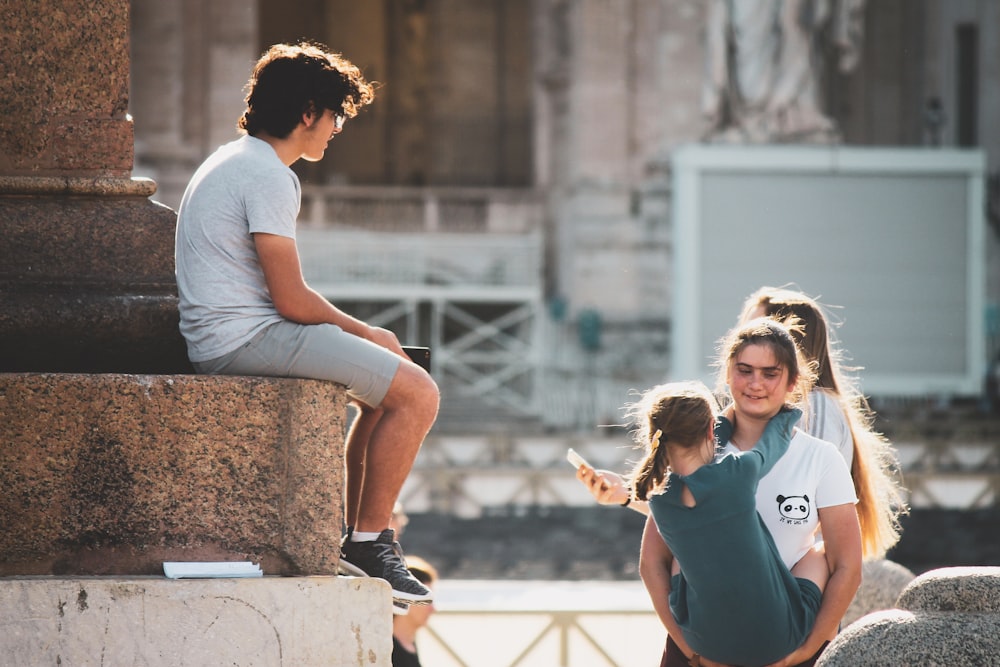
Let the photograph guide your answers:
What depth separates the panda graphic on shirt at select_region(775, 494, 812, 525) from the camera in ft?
12.8

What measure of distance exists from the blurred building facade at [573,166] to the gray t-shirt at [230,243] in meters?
19.0

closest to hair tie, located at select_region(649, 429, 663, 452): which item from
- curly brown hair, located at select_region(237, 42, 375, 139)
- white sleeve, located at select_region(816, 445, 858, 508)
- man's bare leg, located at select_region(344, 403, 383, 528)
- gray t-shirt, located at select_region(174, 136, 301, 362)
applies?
white sleeve, located at select_region(816, 445, 858, 508)

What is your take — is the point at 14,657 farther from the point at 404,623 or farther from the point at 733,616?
the point at 404,623

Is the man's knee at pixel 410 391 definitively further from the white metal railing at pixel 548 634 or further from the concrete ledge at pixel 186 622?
the white metal railing at pixel 548 634

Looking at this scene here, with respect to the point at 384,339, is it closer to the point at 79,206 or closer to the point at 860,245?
the point at 79,206

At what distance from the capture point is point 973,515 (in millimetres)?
14992

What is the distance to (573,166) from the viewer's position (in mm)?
26312

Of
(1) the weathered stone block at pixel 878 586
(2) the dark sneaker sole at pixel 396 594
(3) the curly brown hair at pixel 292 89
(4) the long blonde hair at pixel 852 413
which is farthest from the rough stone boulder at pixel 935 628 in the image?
(1) the weathered stone block at pixel 878 586

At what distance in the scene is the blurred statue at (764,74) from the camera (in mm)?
23859

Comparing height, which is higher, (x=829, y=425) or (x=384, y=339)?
(x=384, y=339)

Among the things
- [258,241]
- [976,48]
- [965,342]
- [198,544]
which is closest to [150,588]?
[198,544]

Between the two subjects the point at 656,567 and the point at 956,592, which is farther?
the point at 656,567

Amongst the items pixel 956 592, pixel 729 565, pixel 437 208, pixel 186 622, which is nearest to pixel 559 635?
pixel 729 565

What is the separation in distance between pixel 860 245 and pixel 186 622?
20.1 metres
